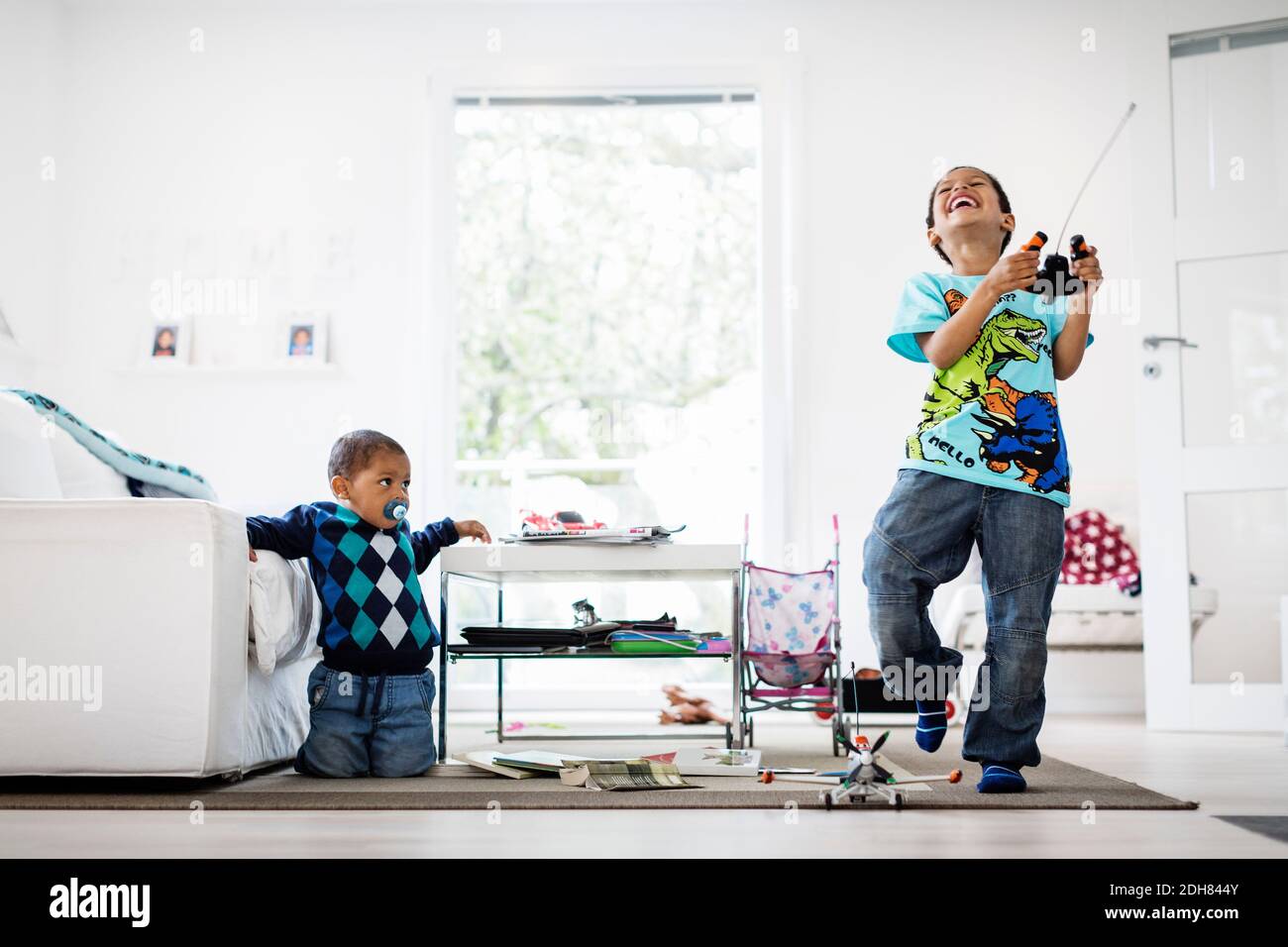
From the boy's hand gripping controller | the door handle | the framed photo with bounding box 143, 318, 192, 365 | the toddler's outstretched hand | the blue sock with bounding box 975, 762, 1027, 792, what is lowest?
the blue sock with bounding box 975, 762, 1027, 792

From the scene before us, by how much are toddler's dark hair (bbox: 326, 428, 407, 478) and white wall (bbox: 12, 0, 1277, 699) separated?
2.23m

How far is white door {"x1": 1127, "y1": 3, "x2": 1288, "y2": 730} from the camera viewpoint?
363 centimetres

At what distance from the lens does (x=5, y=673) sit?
210 cm

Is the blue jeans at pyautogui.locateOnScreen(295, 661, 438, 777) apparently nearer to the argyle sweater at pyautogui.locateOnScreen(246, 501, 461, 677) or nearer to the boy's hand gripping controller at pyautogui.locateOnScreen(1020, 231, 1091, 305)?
the argyle sweater at pyautogui.locateOnScreen(246, 501, 461, 677)

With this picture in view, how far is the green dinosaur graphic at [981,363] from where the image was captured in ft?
6.70

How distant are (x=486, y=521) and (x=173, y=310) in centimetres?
148

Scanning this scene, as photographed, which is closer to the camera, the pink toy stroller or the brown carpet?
the brown carpet

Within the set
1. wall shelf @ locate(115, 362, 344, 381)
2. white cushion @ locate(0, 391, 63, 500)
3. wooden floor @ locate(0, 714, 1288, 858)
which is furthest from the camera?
wall shelf @ locate(115, 362, 344, 381)

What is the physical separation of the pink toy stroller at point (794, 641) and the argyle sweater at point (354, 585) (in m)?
0.86

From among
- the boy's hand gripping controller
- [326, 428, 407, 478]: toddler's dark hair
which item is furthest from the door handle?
[326, 428, 407, 478]: toddler's dark hair

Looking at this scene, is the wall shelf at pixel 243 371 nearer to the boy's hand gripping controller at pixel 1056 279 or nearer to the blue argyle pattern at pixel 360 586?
the blue argyle pattern at pixel 360 586

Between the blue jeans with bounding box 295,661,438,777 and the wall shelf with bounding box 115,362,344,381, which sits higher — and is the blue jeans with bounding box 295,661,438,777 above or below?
below

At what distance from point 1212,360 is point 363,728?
9.05 ft
